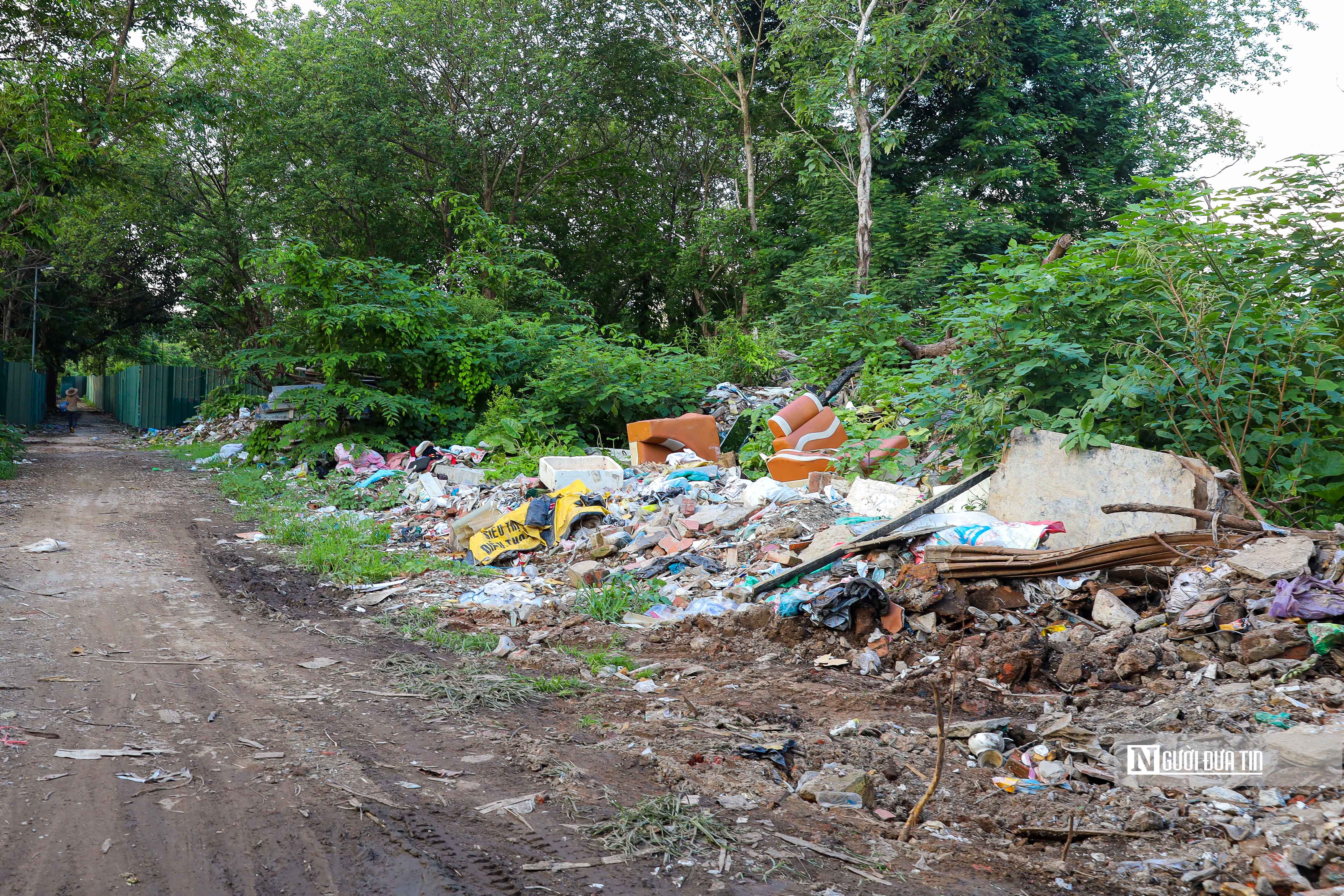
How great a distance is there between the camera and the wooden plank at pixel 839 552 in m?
5.08

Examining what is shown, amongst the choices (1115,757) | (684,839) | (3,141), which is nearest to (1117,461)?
(1115,757)

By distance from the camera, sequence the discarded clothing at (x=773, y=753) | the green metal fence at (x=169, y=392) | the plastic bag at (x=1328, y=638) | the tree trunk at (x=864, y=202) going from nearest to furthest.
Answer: the discarded clothing at (x=773, y=753), the plastic bag at (x=1328, y=638), the tree trunk at (x=864, y=202), the green metal fence at (x=169, y=392)

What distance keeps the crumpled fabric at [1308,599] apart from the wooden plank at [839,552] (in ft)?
6.26

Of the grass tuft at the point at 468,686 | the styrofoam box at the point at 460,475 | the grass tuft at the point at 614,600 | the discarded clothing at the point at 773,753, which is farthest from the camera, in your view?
the styrofoam box at the point at 460,475

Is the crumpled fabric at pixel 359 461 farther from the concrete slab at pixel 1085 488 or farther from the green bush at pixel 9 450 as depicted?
the concrete slab at pixel 1085 488

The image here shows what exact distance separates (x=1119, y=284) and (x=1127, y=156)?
1541 cm

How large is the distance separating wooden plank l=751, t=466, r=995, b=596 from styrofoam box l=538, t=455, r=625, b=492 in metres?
3.02

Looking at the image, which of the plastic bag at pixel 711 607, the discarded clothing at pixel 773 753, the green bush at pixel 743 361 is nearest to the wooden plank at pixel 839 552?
the plastic bag at pixel 711 607

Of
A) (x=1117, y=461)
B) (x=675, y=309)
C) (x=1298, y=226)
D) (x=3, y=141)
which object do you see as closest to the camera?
(x=1117, y=461)

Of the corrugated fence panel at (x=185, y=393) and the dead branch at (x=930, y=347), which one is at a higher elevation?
the dead branch at (x=930, y=347)

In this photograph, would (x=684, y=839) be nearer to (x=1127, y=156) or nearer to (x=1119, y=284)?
(x=1119, y=284)

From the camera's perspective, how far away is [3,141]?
1109cm

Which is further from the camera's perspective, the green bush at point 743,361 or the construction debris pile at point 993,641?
the green bush at point 743,361

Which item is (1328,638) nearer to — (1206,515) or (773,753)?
(1206,515)
